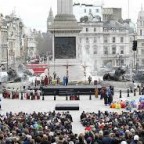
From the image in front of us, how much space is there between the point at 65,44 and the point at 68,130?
38.0m

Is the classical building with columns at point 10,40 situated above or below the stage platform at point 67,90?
above

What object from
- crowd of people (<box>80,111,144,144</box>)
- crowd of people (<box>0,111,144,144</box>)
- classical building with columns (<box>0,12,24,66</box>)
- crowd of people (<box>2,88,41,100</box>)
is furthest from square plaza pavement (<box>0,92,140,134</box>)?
classical building with columns (<box>0,12,24,66</box>)

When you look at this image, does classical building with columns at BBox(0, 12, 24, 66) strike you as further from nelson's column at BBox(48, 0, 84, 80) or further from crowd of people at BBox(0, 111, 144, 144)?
crowd of people at BBox(0, 111, 144, 144)

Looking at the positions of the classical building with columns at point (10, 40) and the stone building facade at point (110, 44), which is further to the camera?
the classical building with columns at point (10, 40)

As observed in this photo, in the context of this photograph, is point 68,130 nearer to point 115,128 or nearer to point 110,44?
point 115,128

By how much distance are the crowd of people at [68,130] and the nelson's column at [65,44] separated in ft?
102

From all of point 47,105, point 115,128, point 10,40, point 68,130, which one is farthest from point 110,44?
point 115,128

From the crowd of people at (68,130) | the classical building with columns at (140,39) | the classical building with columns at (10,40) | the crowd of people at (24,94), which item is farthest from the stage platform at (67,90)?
the classical building with columns at (140,39)

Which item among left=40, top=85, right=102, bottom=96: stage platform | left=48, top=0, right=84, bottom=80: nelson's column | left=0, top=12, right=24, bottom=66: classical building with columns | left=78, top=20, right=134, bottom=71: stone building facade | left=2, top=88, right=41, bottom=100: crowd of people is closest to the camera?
left=2, top=88, right=41, bottom=100: crowd of people

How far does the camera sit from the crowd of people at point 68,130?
21.3 meters

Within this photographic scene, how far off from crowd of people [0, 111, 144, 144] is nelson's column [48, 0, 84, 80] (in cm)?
3110

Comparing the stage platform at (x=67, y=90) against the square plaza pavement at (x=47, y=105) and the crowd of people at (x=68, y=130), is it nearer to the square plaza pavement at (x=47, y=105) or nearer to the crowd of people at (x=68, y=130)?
the square plaza pavement at (x=47, y=105)

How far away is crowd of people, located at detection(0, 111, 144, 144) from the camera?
69.8ft

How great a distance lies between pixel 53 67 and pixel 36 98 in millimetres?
16594
